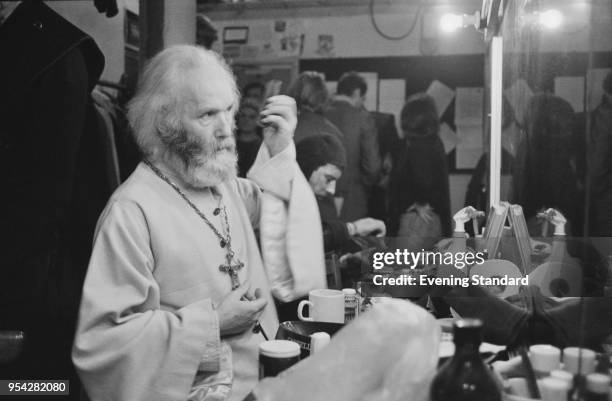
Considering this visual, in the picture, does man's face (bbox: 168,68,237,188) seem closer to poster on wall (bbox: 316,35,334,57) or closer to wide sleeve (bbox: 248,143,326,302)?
wide sleeve (bbox: 248,143,326,302)

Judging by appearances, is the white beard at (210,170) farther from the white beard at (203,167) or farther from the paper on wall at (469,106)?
the paper on wall at (469,106)

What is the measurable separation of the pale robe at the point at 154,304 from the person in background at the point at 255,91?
916 millimetres

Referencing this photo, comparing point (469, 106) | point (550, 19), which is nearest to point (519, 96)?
point (550, 19)

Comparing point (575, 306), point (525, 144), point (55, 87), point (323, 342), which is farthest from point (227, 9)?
point (575, 306)

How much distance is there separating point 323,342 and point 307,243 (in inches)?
20.2

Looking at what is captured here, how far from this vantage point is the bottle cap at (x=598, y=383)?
25.4 inches

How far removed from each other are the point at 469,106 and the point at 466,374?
7.57ft

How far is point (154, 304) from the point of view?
1.15 m

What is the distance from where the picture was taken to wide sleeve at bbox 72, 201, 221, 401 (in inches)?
42.1

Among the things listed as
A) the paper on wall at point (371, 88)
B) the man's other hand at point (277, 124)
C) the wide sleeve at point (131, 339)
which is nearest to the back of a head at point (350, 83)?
the paper on wall at point (371, 88)

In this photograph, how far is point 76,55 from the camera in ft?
4.96

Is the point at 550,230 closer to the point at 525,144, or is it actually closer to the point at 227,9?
the point at 525,144

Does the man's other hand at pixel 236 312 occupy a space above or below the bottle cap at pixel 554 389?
below

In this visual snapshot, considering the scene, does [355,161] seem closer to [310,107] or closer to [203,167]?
[310,107]
